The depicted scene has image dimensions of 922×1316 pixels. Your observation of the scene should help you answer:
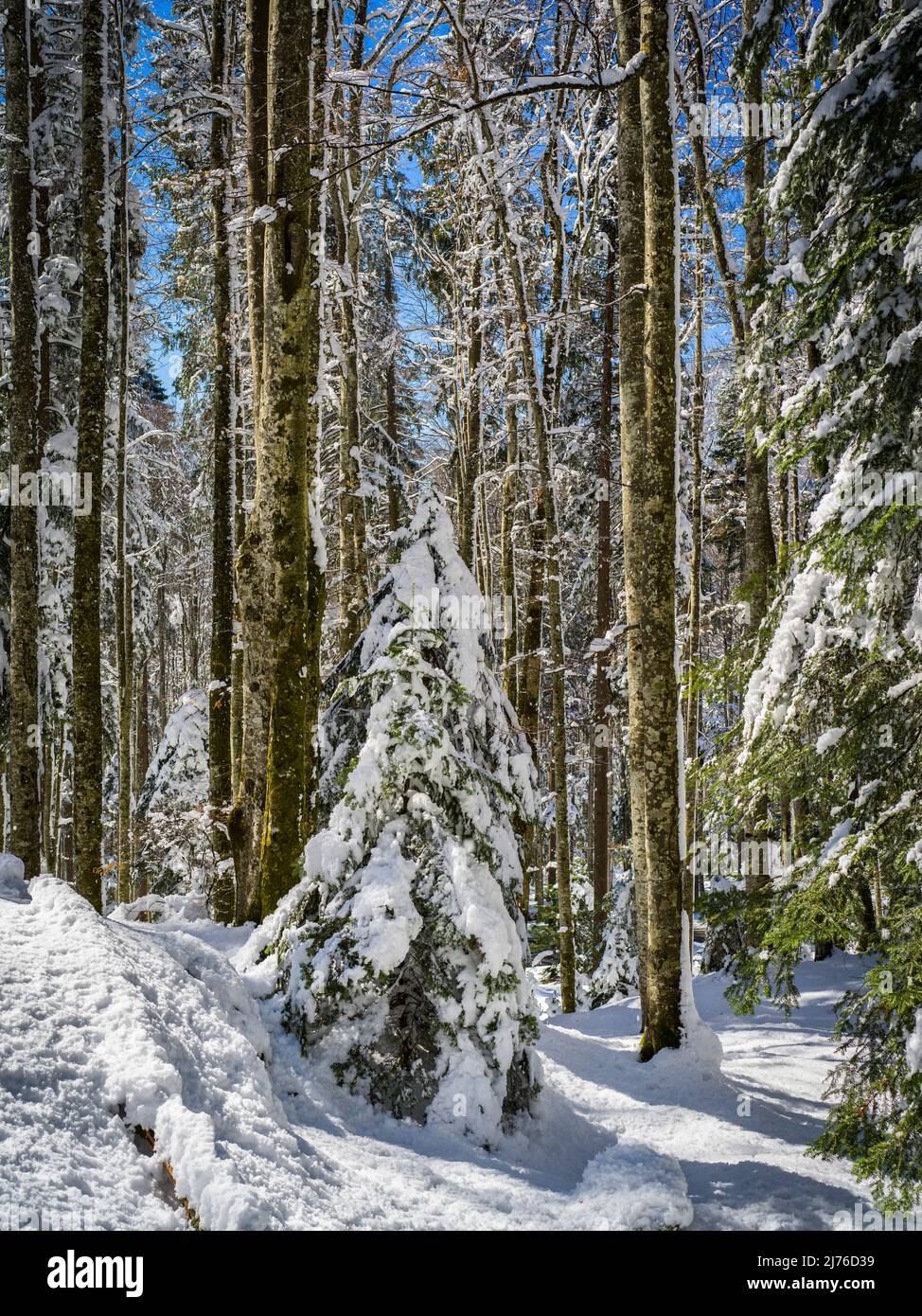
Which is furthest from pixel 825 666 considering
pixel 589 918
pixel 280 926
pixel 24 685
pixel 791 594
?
pixel 589 918

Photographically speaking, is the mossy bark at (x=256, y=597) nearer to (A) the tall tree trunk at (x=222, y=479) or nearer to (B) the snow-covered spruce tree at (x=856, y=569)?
(A) the tall tree trunk at (x=222, y=479)

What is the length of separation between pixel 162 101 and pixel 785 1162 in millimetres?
11967

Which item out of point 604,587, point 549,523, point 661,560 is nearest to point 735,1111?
point 661,560

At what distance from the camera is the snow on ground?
7.27 feet

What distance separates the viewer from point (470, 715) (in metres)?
5.67

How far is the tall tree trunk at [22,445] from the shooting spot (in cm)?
909

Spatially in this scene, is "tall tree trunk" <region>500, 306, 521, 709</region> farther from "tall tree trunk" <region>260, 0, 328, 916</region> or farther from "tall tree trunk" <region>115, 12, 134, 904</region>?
"tall tree trunk" <region>260, 0, 328, 916</region>

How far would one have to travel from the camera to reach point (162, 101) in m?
9.45

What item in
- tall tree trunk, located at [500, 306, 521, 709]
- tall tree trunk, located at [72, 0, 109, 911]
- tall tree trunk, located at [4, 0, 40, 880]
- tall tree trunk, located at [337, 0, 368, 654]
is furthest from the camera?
tall tree trunk, located at [500, 306, 521, 709]

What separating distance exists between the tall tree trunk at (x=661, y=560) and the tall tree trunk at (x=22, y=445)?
7.09 metres

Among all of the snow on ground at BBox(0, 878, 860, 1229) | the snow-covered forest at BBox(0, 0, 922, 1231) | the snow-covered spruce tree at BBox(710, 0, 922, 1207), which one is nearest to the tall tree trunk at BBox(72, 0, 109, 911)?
the snow-covered forest at BBox(0, 0, 922, 1231)

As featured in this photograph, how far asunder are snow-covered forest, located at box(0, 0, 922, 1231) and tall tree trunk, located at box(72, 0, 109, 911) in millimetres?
49

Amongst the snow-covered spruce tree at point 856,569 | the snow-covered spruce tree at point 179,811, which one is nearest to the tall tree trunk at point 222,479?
the snow-covered spruce tree at point 179,811

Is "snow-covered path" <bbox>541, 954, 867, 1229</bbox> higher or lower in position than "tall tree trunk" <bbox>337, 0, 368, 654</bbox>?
lower
